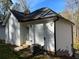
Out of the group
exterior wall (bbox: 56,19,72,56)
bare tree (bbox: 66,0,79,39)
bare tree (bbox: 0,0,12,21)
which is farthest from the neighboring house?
bare tree (bbox: 66,0,79,39)

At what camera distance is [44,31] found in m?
17.9

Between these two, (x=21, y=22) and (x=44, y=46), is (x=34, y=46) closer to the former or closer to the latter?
(x=44, y=46)

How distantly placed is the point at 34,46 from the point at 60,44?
2.98m

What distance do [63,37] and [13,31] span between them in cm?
636

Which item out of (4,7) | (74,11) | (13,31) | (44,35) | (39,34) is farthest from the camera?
(74,11)

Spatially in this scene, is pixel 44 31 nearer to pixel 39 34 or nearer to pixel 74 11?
pixel 39 34

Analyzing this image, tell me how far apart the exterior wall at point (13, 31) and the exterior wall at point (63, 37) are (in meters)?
5.17

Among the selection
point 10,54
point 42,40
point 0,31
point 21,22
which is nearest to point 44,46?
point 42,40

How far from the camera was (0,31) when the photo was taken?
30.0 metres

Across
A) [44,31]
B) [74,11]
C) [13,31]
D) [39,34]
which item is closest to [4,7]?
[74,11]

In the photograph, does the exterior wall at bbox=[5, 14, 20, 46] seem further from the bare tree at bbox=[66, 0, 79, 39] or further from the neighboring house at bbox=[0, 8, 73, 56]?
the bare tree at bbox=[66, 0, 79, 39]

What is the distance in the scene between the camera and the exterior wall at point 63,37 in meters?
17.7

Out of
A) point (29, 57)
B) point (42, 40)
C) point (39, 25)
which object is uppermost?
point (39, 25)

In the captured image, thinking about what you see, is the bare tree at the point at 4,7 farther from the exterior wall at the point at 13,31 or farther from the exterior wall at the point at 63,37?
the exterior wall at the point at 63,37
